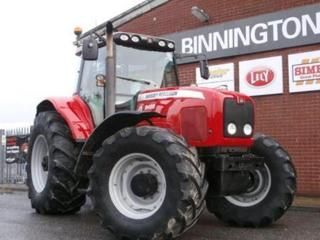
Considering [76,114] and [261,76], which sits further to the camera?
[261,76]

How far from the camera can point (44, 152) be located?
30.6 ft

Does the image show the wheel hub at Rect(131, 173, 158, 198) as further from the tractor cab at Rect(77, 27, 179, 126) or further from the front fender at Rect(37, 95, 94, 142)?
the front fender at Rect(37, 95, 94, 142)

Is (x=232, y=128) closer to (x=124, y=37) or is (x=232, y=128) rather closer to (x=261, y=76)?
(x=124, y=37)

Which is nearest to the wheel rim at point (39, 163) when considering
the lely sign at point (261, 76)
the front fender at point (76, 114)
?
the front fender at point (76, 114)

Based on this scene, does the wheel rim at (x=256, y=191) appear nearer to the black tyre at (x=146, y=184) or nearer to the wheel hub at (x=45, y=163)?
the black tyre at (x=146, y=184)

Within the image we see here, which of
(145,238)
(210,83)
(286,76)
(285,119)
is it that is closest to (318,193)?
(285,119)

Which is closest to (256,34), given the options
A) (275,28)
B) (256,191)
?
(275,28)

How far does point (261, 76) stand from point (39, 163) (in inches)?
223

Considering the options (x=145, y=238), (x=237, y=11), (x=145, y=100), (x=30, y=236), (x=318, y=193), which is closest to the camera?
(x=145, y=238)

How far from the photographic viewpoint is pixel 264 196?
7754mm

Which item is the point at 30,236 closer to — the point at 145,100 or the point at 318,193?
the point at 145,100

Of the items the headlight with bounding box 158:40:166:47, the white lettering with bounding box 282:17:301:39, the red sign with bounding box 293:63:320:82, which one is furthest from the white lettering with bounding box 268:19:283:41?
the headlight with bounding box 158:40:166:47

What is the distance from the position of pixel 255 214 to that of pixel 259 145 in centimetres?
98

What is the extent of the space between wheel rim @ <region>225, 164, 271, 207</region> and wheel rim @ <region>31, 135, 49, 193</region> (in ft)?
10.3
